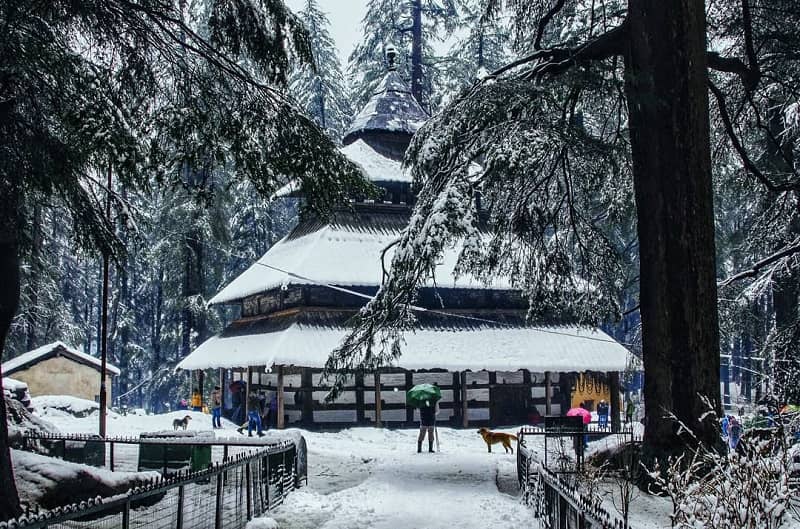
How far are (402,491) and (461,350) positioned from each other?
43.3 ft

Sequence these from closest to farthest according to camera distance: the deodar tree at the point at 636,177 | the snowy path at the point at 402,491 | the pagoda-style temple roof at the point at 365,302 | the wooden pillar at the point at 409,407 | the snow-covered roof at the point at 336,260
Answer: the deodar tree at the point at 636,177 < the snowy path at the point at 402,491 < the pagoda-style temple roof at the point at 365,302 < the snow-covered roof at the point at 336,260 < the wooden pillar at the point at 409,407

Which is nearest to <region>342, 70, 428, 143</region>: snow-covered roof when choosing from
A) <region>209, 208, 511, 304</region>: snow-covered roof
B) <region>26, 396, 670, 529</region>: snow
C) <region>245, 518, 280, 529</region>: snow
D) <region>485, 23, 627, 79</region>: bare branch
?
<region>209, 208, 511, 304</region>: snow-covered roof

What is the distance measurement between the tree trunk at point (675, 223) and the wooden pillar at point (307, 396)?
1744 cm

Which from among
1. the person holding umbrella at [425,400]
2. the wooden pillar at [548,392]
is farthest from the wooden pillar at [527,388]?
the person holding umbrella at [425,400]

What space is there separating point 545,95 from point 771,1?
5049 millimetres

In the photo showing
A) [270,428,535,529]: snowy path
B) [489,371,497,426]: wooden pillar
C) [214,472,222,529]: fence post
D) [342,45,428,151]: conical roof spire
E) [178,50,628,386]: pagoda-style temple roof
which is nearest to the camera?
[214,472,222,529]: fence post

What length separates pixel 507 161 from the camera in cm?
988

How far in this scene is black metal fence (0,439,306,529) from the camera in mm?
5996

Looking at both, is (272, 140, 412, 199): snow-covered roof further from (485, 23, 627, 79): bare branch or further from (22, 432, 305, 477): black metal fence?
(485, 23, 627, 79): bare branch

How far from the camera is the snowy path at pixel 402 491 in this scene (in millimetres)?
9805

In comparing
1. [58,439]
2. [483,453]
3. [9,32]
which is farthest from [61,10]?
[483,453]

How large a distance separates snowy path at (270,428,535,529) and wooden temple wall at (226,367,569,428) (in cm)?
506

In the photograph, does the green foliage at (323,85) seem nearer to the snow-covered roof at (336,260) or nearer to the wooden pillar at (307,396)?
the snow-covered roof at (336,260)

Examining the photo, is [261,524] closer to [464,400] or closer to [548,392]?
[464,400]
